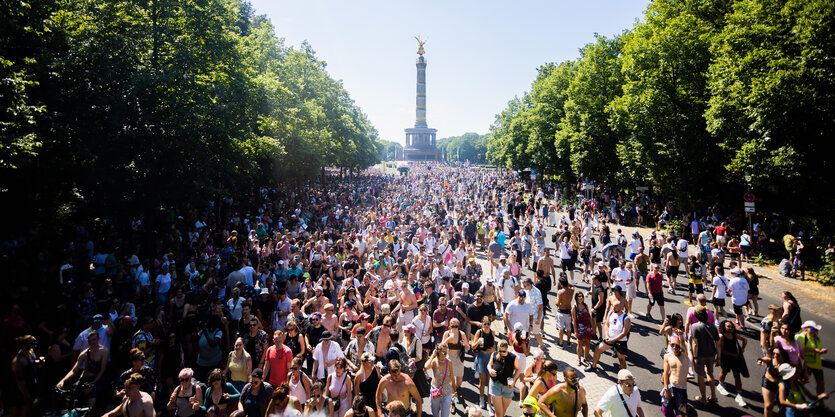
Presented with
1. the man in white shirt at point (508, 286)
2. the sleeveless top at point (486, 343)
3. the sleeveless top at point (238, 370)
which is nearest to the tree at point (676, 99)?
the man in white shirt at point (508, 286)

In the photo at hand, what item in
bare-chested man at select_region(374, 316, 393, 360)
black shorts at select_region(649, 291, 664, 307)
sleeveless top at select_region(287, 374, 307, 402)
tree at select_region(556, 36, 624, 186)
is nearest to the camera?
sleeveless top at select_region(287, 374, 307, 402)

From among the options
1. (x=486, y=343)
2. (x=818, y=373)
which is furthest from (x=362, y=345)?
(x=818, y=373)

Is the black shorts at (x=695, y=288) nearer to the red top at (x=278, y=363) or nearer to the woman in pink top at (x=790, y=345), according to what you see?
the woman in pink top at (x=790, y=345)

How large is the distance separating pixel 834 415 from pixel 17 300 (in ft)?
50.5

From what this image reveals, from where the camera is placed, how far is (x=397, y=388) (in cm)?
531

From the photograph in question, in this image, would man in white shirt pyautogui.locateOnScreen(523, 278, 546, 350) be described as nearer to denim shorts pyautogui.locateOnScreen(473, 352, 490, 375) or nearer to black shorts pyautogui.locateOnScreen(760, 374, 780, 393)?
denim shorts pyautogui.locateOnScreen(473, 352, 490, 375)

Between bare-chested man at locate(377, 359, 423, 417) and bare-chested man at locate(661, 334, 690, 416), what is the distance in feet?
12.5

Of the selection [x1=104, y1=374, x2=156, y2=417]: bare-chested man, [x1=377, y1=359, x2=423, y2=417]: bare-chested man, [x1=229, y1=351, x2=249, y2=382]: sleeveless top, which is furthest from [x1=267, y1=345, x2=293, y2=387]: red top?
[x1=377, y1=359, x2=423, y2=417]: bare-chested man

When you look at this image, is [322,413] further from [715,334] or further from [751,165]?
[751,165]

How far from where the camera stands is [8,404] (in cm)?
624

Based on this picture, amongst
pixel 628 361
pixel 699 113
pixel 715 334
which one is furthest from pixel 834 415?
pixel 699 113

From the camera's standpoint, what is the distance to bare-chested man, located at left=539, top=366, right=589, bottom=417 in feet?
16.7

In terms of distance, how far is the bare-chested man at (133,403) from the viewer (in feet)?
16.1

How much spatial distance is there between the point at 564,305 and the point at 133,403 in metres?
7.60
